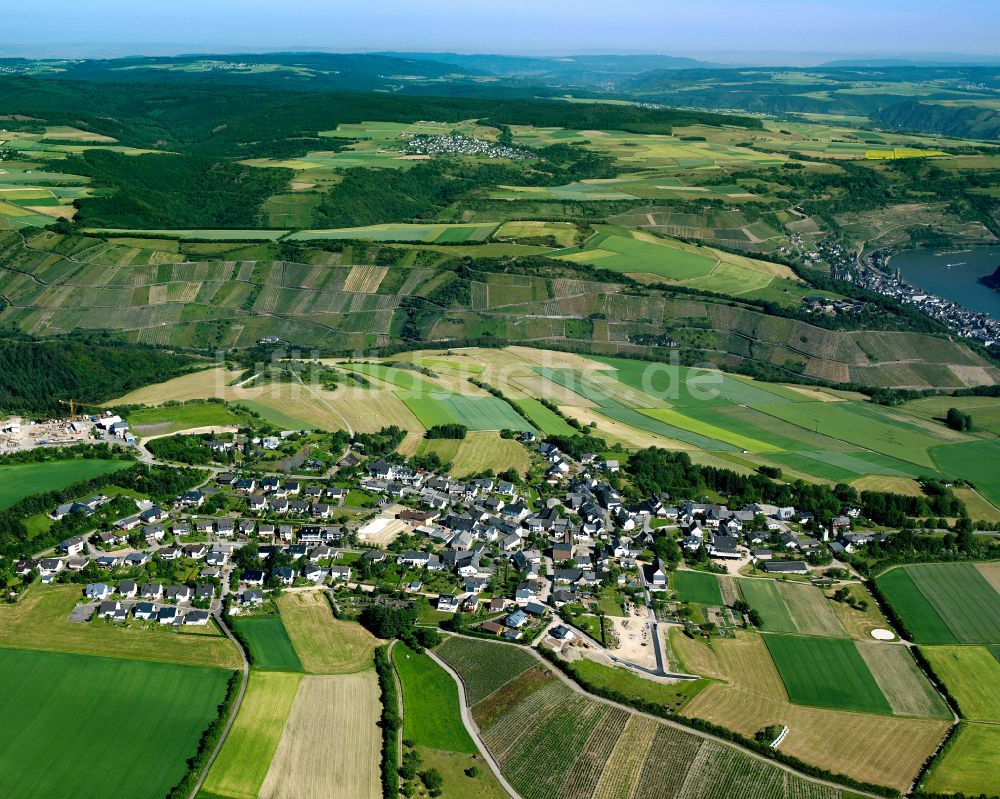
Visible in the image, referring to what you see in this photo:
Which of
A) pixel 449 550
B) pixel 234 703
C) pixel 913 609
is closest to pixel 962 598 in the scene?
pixel 913 609

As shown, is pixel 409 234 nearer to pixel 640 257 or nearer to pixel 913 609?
pixel 640 257

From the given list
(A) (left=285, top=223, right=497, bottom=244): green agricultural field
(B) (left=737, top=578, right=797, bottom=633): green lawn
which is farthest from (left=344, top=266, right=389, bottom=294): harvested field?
(B) (left=737, top=578, right=797, bottom=633): green lawn

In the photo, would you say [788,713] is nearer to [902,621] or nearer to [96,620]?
[902,621]

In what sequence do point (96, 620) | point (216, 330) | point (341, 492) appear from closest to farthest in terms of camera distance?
point (96, 620) → point (341, 492) → point (216, 330)

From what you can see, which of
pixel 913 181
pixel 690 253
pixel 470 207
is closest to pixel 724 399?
pixel 690 253

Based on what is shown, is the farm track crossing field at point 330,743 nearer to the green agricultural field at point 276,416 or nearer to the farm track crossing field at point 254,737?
the farm track crossing field at point 254,737

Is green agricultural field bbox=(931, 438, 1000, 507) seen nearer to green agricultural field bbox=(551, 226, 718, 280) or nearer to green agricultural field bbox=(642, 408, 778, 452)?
green agricultural field bbox=(642, 408, 778, 452)
